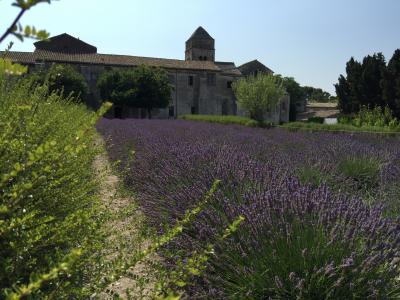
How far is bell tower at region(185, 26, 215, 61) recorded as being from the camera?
160ft

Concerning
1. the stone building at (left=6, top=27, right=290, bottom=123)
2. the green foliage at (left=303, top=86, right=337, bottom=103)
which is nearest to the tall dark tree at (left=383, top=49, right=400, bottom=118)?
the stone building at (left=6, top=27, right=290, bottom=123)

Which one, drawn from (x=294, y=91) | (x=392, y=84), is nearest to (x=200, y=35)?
(x=294, y=91)

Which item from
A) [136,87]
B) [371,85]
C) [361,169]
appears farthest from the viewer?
[136,87]

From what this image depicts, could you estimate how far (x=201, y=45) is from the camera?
161ft

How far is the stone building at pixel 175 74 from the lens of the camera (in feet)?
126

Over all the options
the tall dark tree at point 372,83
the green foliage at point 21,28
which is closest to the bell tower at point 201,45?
the tall dark tree at point 372,83

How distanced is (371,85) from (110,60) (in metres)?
23.8

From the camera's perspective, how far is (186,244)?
2.42 m

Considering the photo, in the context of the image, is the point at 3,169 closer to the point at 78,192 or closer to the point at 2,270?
the point at 2,270

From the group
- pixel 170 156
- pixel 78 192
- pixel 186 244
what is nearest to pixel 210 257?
pixel 186 244

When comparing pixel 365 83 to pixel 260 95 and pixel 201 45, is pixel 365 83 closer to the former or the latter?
pixel 260 95

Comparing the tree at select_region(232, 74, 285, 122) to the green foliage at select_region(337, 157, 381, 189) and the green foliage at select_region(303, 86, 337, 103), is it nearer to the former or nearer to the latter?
the green foliage at select_region(337, 157, 381, 189)

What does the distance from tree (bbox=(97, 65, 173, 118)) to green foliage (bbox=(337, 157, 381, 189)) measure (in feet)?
102

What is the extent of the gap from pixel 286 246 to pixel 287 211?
10.6 inches
